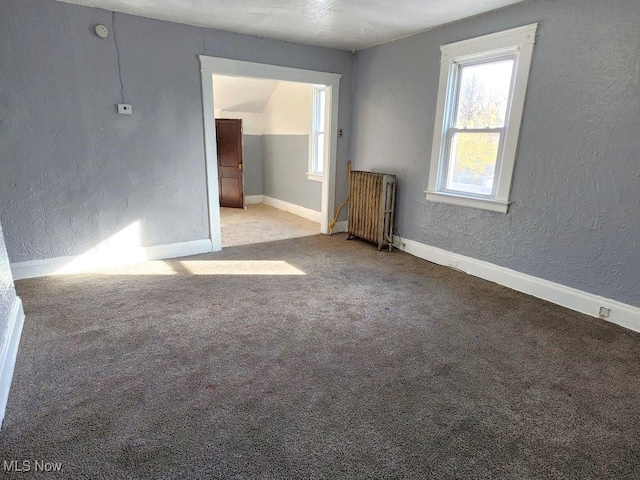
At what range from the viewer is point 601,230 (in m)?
2.77

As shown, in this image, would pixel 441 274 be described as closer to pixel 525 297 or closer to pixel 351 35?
pixel 525 297

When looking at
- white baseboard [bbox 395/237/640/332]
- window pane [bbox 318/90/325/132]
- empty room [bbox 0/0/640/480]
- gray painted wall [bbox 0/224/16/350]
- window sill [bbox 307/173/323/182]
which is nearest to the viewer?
empty room [bbox 0/0/640/480]

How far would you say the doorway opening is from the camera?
16.5ft

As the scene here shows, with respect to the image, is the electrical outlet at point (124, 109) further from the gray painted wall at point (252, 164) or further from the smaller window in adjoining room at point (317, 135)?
the gray painted wall at point (252, 164)

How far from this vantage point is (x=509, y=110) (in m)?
3.25

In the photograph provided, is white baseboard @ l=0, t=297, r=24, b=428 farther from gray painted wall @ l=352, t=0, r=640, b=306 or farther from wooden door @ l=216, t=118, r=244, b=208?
wooden door @ l=216, t=118, r=244, b=208

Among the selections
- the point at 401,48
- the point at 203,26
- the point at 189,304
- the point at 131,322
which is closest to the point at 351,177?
the point at 401,48

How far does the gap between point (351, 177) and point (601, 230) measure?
2937 mm

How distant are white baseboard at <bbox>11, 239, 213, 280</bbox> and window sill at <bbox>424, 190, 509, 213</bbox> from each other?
2755 mm

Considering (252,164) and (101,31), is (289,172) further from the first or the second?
(101,31)

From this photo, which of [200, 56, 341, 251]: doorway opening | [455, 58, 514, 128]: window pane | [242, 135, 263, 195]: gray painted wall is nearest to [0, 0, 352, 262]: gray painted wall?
[200, 56, 341, 251]: doorway opening

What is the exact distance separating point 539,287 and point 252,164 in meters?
5.97

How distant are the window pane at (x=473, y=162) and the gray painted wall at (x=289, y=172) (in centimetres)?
265

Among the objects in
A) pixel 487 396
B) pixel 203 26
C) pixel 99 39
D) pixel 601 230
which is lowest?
pixel 487 396
